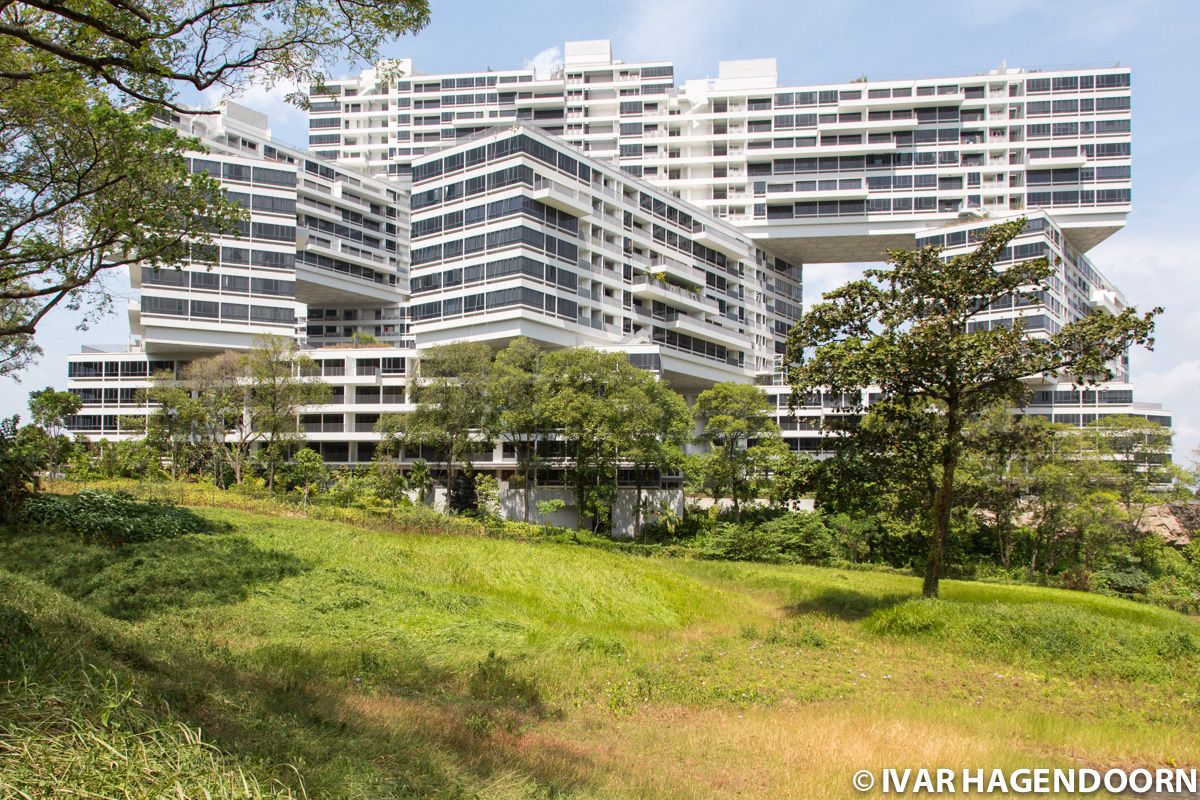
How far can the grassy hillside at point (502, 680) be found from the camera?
6.48 metres

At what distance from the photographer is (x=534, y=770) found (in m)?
8.22

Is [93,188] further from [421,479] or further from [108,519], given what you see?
[421,479]

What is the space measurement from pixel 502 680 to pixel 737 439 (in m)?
38.9

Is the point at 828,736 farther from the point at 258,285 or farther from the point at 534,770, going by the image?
the point at 258,285

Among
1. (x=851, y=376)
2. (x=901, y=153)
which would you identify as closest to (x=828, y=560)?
(x=851, y=376)

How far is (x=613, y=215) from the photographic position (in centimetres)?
6238

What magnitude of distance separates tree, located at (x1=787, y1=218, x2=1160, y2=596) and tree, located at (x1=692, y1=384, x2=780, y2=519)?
25.3 meters

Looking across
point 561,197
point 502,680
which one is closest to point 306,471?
point 561,197

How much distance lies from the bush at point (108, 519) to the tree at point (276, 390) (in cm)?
2253

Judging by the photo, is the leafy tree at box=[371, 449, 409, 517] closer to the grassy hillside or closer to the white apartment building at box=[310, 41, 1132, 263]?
the grassy hillside

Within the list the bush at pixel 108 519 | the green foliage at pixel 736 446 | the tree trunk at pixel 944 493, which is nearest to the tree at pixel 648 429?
the green foliage at pixel 736 446

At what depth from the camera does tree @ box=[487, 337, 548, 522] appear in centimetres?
4575

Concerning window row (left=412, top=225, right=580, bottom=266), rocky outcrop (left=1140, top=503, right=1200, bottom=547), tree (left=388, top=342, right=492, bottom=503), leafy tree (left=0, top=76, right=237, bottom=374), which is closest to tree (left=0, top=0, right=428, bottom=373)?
leafy tree (left=0, top=76, right=237, bottom=374)

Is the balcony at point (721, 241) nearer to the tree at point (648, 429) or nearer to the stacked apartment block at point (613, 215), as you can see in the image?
the stacked apartment block at point (613, 215)
